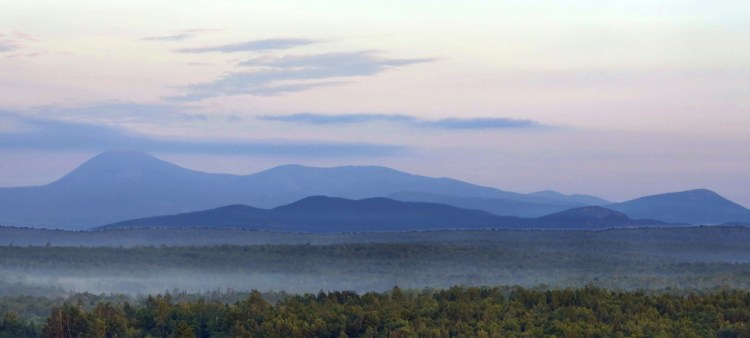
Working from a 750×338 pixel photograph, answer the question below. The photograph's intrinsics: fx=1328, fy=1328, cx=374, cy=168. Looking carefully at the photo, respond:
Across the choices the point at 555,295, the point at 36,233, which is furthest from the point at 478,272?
the point at 36,233

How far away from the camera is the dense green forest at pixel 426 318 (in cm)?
2023

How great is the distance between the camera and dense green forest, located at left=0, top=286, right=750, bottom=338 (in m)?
20.2

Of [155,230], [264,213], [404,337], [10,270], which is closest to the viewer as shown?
[404,337]

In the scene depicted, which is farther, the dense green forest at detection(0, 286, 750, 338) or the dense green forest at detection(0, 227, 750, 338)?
the dense green forest at detection(0, 227, 750, 338)

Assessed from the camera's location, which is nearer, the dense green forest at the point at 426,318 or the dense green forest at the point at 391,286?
the dense green forest at the point at 426,318

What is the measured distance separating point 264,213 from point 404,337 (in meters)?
91.3

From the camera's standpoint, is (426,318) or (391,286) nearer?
(426,318)

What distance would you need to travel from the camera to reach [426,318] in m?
21.5

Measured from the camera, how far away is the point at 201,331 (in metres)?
22.8

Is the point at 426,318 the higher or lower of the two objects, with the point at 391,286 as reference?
lower

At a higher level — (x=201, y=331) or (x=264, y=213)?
(x=264, y=213)

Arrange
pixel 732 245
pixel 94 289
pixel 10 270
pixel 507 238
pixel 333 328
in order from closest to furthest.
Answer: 1. pixel 333 328
2. pixel 94 289
3. pixel 10 270
4. pixel 732 245
5. pixel 507 238

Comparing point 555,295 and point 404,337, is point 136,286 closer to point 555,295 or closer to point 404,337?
point 555,295

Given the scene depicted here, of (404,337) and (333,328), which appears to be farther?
(333,328)
